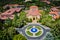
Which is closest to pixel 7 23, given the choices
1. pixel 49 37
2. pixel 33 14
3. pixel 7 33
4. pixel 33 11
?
pixel 7 33

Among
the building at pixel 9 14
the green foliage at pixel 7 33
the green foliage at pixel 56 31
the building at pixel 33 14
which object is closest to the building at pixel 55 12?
the building at pixel 33 14

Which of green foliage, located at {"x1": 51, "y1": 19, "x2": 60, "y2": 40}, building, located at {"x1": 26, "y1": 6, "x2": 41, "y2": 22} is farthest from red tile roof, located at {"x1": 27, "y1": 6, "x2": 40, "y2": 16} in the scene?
green foliage, located at {"x1": 51, "y1": 19, "x2": 60, "y2": 40}

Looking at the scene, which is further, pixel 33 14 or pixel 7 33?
pixel 33 14

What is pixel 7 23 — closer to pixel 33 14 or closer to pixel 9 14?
pixel 9 14

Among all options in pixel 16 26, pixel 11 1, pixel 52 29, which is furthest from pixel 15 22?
pixel 11 1

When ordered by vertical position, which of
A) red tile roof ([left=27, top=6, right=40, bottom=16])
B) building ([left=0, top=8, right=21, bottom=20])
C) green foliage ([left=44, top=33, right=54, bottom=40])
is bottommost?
green foliage ([left=44, top=33, right=54, bottom=40])

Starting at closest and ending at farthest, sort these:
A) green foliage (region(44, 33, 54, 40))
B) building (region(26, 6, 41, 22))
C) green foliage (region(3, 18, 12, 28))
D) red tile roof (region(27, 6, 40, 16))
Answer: green foliage (region(44, 33, 54, 40)), green foliage (region(3, 18, 12, 28)), building (region(26, 6, 41, 22)), red tile roof (region(27, 6, 40, 16))

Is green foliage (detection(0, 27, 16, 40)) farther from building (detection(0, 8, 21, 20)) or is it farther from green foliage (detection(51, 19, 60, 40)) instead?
green foliage (detection(51, 19, 60, 40))

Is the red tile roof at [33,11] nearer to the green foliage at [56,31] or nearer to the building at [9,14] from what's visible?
the building at [9,14]

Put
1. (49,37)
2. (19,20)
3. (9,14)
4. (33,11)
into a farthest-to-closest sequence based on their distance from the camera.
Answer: (33,11) < (9,14) < (19,20) < (49,37)

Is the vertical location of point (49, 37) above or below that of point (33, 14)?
below

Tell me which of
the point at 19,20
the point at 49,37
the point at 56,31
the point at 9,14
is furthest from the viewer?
the point at 9,14
